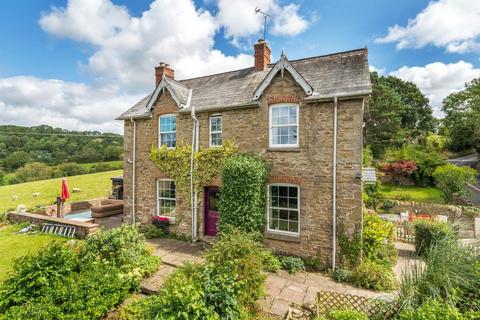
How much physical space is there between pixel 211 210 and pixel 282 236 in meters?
4.01

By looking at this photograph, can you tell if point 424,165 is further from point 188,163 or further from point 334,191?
point 188,163

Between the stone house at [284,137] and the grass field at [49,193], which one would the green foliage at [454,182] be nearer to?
the stone house at [284,137]

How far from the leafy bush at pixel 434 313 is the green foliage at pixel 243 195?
593cm

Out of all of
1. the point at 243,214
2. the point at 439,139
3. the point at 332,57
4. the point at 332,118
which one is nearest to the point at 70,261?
the point at 243,214

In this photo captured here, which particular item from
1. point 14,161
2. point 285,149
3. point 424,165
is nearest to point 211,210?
point 285,149

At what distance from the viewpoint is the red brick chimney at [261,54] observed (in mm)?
13406

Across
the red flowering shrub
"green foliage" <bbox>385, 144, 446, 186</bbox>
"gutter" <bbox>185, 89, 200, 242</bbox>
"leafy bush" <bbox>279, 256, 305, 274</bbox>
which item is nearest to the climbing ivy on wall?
"gutter" <bbox>185, 89, 200, 242</bbox>

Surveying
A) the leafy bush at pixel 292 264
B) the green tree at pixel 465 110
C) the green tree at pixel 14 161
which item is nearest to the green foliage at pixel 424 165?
the green tree at pixel 465 110

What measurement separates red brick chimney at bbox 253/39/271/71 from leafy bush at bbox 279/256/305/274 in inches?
390

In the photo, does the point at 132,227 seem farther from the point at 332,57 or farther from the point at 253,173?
the point at 332,57

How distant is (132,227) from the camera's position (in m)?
9.49

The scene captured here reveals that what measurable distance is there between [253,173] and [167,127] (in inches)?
250

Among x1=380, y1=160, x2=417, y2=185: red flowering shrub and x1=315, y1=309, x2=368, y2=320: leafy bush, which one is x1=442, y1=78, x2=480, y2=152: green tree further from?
x1=315, y1=309, x2=368, y2=320: leafy bush

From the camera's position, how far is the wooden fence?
5875mm
